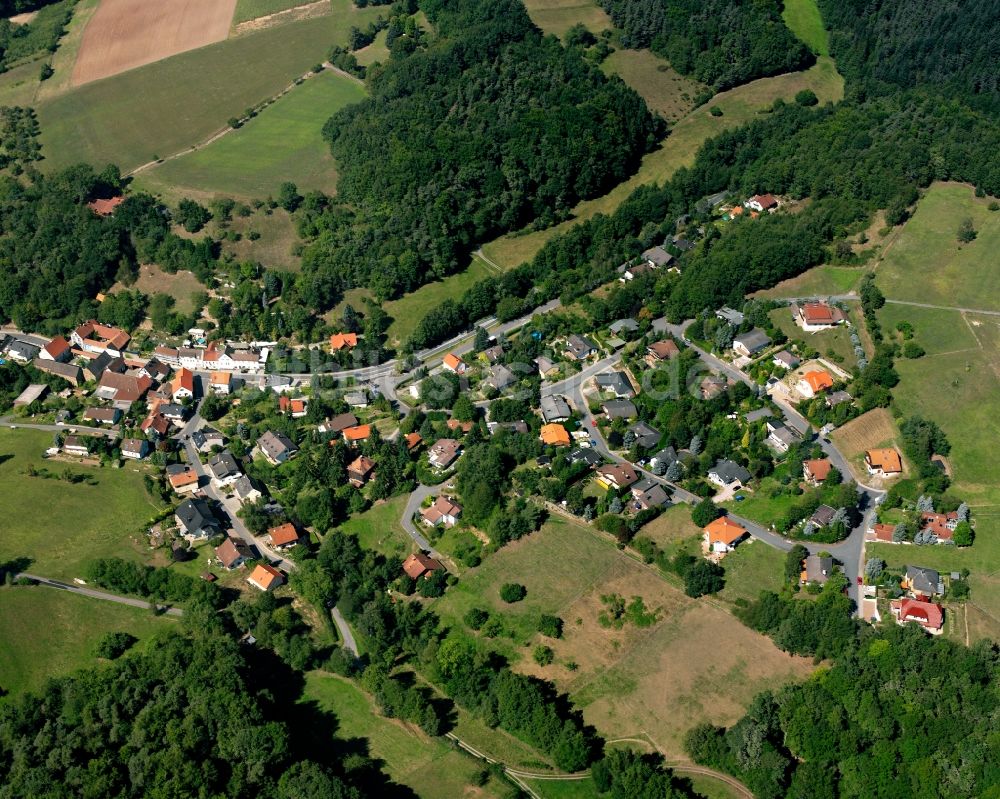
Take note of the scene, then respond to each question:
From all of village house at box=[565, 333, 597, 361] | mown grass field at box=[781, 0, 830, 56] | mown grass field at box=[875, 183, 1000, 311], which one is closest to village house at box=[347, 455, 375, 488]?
village house at box=[565, 333, 597, 361]

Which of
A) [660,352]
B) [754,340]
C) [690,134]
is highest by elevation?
[690,134]

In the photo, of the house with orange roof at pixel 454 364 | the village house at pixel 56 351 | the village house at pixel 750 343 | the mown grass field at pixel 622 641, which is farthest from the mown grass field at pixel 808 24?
the village house at pixel 56 351

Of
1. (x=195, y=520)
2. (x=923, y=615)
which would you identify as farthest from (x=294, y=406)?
(x=923, y=615)

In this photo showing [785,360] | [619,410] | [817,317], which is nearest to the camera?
[619,410]

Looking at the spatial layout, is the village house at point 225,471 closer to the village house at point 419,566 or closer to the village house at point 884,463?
the village house at point 419,566

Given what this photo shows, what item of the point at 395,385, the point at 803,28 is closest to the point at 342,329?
the point at 395,385

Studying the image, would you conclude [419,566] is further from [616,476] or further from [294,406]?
[294,406]

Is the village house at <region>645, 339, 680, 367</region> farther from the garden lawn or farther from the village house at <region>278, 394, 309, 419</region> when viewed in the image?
the village house at <region>278, 394, 309, 419</region>
